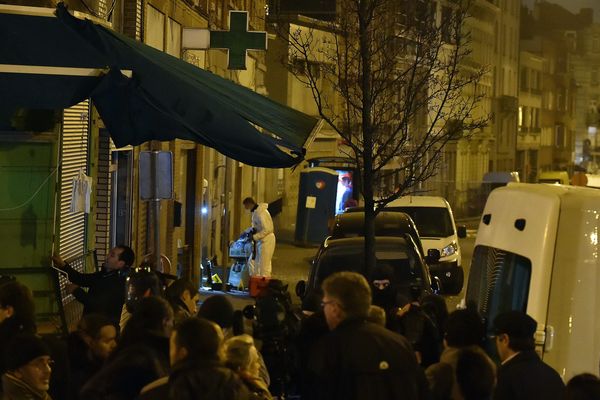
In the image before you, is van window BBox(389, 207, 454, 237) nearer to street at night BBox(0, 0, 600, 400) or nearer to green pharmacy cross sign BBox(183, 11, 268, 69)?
street at night BBox(0, 0, 600, 400)

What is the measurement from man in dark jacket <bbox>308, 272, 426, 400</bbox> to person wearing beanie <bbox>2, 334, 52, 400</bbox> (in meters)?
1.34

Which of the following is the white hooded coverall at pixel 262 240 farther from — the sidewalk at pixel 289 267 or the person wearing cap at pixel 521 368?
the person wearing cap at pixel 521 368

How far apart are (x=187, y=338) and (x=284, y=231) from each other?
36530 mm

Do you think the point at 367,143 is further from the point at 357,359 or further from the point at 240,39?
the point at 357,359

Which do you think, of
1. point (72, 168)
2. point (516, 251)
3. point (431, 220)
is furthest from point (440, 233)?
point (516, 251)

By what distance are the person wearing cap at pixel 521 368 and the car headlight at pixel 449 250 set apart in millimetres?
16527

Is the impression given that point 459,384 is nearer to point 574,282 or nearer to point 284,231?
point 574,282

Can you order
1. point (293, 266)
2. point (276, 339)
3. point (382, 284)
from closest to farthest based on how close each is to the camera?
point (276, 339) → point (382, 284) → point (293, 266)

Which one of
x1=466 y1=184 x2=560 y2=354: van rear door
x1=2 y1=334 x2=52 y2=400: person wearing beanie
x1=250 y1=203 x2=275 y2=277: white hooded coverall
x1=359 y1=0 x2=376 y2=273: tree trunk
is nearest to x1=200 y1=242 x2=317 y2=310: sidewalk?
x1=250 y1=203 x2=275 y2=277: white hooded coverall

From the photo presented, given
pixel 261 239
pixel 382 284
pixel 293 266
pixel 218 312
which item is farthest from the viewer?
pixel 293 266

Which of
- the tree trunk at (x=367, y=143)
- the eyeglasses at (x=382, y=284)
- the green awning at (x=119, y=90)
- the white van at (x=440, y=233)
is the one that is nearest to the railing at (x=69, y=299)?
the green awning at (x=119, y=90)

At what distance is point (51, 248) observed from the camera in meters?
11.4

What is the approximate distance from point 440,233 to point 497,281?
50.4ft

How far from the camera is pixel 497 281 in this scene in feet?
30.4
